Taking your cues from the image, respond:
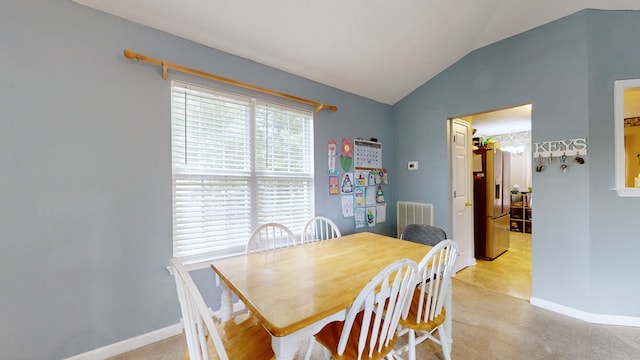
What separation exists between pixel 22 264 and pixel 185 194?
95cm

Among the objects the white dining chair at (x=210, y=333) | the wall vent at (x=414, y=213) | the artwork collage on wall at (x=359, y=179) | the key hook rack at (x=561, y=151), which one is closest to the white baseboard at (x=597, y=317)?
Result: the key hook rack at (x=561, y=151)

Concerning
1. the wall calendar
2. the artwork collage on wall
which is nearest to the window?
the artwork collage on wall

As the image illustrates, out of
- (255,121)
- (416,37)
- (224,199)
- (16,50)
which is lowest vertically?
(224,199)

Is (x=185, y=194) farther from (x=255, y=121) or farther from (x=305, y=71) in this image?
(x=305, y=71)

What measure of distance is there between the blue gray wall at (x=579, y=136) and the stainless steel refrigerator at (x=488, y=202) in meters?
1.23

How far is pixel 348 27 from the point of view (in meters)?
2.19

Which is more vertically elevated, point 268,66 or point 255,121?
point 268,66

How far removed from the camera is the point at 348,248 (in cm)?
189

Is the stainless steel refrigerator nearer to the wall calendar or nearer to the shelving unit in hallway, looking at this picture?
the wall calendar

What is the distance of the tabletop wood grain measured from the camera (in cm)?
98

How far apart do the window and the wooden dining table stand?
0.62 metres

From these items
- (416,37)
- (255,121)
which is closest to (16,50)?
(255,121)

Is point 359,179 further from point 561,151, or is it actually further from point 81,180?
point 81,180

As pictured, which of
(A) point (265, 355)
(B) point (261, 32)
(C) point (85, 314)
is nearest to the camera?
(A) point (265, 355)
